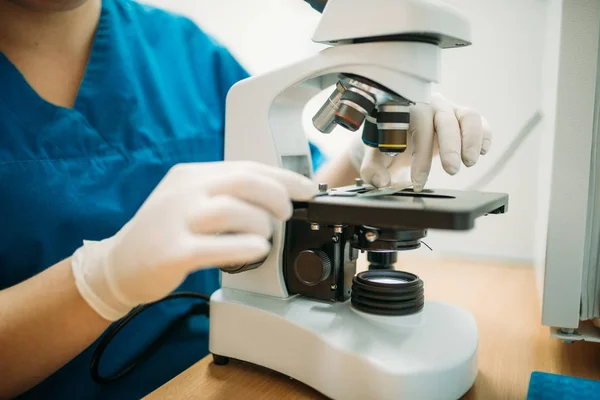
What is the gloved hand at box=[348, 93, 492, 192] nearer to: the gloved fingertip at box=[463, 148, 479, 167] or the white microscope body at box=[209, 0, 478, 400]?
the gloved fingertip at box=[463, 148, 479, 167]

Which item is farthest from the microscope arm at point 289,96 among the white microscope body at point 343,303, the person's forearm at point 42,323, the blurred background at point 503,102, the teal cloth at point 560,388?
the blurred background at point 503,102

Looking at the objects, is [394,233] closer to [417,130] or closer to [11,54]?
[417,130]

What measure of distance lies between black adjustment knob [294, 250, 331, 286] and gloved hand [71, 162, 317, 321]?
0.48ft

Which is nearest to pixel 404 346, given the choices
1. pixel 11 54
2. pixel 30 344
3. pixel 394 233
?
pixel 394 233

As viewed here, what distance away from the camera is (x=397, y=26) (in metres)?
0.57

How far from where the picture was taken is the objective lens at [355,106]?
0.62 meters

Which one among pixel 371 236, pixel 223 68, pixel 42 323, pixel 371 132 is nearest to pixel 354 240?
pixel 371 236

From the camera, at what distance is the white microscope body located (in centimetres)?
58

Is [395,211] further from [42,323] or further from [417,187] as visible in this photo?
[42,323]

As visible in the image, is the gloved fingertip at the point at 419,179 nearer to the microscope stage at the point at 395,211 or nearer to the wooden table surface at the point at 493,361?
the microscope stage at the point at 395,211

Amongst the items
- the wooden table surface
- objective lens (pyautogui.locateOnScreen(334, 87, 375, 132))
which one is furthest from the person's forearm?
objective lens (pyautogui.locateOnScreen(334, 87, 375, 132))

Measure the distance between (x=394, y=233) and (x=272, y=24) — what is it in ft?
3.81

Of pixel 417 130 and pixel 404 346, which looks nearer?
pixel 404 346

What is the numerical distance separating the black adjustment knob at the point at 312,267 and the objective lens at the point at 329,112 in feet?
0.58
